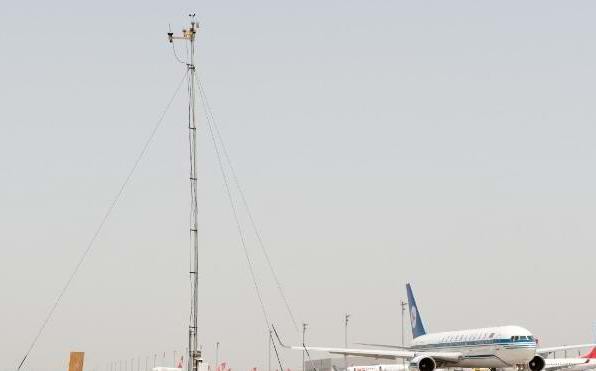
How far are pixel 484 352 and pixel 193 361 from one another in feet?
177

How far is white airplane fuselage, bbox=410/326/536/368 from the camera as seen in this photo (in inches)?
3285

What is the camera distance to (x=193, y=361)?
38812 mm

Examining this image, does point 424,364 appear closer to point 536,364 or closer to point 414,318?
point 536,364

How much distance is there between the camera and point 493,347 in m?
85.4

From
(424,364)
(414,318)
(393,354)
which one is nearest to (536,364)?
(424,364)

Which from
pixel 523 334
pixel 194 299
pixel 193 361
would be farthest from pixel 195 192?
pixel 523 334

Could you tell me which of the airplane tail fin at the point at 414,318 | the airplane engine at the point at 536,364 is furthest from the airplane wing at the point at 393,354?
the airplane tail fin at the point at 414,318

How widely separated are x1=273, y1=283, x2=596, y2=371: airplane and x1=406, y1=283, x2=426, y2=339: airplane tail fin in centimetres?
1436

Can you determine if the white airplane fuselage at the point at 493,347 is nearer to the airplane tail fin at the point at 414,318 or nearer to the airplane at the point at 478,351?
the airplane at the point at 478,351

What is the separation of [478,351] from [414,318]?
3728 centimetres

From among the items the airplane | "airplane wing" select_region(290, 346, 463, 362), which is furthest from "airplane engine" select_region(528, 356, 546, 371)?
"airplane wing" select_region(290, 346, 463, 362)

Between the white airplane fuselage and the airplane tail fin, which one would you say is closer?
the white airplane fuselage

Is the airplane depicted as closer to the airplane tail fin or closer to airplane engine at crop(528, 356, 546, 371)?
airplane engine at crop(528, 356, 546, 371)

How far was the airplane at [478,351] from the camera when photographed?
274ft
